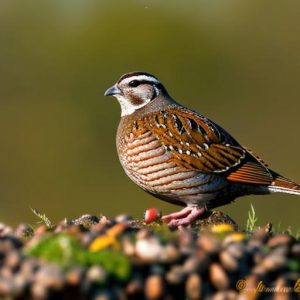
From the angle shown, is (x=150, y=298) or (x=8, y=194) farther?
(x=8, y=194)

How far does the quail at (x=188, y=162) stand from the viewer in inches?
478

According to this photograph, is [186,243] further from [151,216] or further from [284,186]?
[284,186]

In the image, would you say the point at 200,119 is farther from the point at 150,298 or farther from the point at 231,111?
the point at 231,111

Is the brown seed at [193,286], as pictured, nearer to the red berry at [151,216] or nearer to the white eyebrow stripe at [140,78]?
the red berry at [151,216]

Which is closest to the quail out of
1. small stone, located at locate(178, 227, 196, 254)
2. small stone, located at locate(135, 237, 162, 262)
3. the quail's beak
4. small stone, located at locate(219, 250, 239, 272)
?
the quail's beak

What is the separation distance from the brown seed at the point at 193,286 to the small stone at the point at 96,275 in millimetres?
573

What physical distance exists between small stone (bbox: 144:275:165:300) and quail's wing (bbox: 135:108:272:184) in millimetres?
5019

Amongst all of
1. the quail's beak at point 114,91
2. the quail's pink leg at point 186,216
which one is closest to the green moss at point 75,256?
the quail's pink leg at point 186,216

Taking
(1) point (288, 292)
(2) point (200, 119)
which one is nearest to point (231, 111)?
(2) point (200, 119)

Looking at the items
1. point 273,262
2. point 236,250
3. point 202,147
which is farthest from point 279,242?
point 202,147

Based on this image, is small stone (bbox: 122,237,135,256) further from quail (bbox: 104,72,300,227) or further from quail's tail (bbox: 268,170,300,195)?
quail's tail (bbox: 268,170,300,195)

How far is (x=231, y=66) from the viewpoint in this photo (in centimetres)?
3666

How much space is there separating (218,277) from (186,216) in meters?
4.51

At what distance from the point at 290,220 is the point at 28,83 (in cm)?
1600
